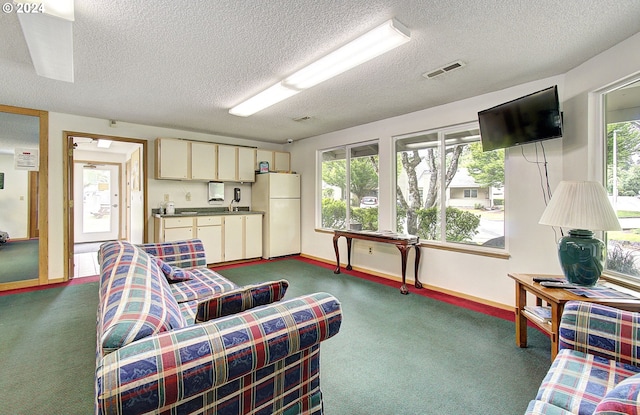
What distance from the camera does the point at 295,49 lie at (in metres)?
2.30

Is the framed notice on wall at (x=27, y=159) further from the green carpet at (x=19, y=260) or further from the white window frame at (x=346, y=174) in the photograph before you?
the white window frame at (x=346, y=174)

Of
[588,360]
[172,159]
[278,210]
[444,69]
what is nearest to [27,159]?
[172,159]

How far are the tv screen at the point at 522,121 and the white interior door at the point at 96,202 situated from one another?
27.8ft

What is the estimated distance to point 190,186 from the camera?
5.31m

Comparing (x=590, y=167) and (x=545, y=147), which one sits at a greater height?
(x=545, y=147)

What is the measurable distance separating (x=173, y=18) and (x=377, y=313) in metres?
3.09

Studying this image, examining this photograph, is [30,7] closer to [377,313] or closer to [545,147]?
[377,313]

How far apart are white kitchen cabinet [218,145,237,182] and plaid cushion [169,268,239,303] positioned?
2912 millimetres

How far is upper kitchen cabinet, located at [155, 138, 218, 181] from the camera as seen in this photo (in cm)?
469

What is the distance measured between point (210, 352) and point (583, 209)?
2409mm

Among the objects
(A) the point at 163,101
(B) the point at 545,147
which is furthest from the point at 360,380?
(A) the point at 163,101

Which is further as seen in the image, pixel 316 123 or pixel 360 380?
pixel 316 123

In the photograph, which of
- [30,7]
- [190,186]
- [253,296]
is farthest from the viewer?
[190,186]

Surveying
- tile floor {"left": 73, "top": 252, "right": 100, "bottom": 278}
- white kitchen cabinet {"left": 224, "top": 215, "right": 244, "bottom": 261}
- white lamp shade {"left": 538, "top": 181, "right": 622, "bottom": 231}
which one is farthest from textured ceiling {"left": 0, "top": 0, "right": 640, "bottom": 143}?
tile floor {"left": 73, "top": 252, "right": 100, "bottom": 278}
